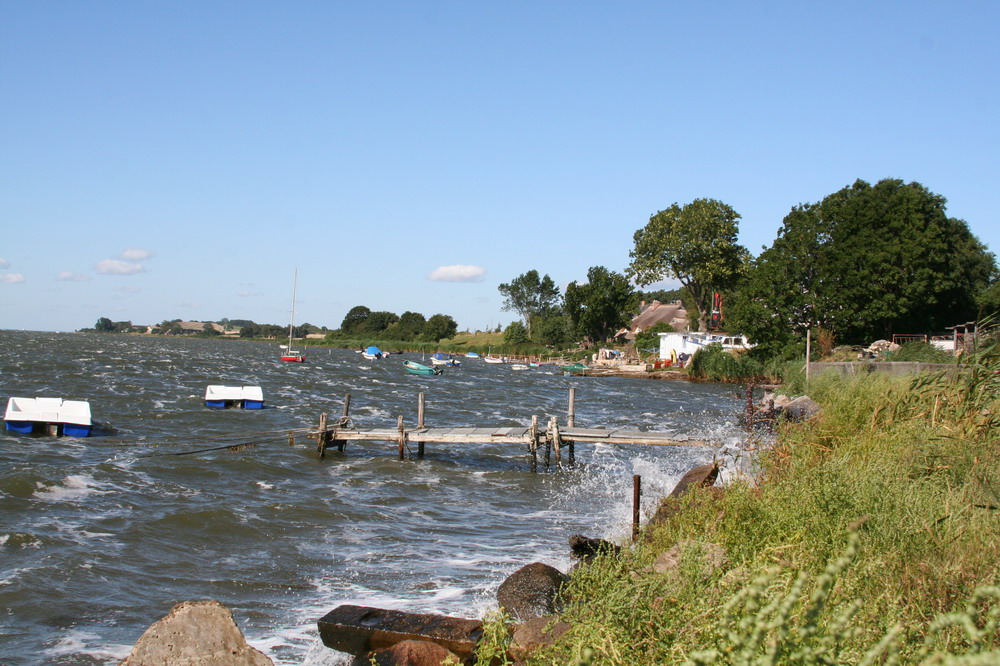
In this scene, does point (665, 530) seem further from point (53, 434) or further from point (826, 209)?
point (826, 209)

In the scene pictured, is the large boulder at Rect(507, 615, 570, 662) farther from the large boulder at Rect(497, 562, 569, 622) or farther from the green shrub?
the green shrub

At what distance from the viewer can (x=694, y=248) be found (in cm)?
7131

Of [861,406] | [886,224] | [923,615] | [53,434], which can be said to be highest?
[886,224]

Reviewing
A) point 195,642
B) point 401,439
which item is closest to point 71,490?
point 401,439

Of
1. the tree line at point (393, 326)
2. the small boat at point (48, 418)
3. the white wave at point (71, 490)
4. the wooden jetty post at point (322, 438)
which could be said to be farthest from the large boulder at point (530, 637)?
the tree line at point (393, 326)

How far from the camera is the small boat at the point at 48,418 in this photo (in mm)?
22859

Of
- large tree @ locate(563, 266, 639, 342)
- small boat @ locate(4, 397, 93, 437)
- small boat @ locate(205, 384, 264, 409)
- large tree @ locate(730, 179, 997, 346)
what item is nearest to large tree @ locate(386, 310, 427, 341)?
large tree @ locate(563, 266, 639, 342)

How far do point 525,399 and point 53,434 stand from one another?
2514cm

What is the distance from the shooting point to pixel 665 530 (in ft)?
28.4

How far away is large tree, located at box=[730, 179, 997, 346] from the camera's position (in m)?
47.0

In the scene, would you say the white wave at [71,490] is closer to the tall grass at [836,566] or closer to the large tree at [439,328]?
the tall grass at [836,566]

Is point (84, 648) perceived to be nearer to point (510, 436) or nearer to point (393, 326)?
point (510, 436)

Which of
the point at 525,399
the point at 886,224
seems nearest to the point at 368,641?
the point at 525,399

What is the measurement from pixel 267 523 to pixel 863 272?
43.2 m
